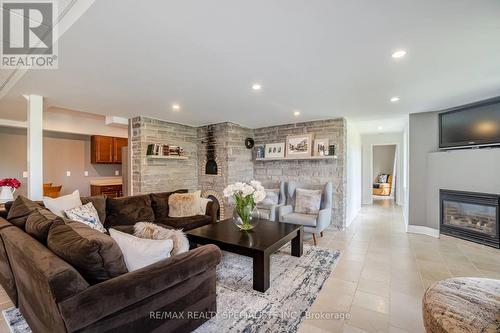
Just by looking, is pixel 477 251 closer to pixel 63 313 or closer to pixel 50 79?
pixel 63 313

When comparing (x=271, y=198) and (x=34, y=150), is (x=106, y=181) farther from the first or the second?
(x=271, y=198)

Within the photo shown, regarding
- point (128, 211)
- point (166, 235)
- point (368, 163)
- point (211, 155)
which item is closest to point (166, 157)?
point (211, 155)

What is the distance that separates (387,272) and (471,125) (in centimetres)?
284

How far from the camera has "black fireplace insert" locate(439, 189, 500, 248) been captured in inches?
137

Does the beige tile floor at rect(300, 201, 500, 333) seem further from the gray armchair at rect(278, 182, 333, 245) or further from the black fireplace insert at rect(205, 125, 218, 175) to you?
the black fireplace insert at rect(205, 125, 218, 175)

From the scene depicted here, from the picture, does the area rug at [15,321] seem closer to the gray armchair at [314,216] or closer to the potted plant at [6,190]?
the potted plant at [6,190]

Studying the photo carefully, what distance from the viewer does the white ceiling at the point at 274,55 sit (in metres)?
1.54

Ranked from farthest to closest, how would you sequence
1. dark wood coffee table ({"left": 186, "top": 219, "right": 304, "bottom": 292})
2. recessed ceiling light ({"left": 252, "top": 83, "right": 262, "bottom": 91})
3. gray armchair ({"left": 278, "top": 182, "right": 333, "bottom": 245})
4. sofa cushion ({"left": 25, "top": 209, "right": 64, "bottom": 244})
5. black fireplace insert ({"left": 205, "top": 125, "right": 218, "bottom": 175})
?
black fireplace insert ({"left": 205, "top": 125, "right": 218, "bottom": 175}) < gray armchair ({"left": 278, "top": 182, "right": 333, "bottom": 245}) < recessed ceiling light ({"left": 252, "top": 83, "right": 262, "bottom": 91}) < dark wood coffee table ({"left": 186, "top": 219, "right": 304, "bottom": 292}) < sofa cushion ({"left": 25, "top": 209, "right": 64, "bottom": 244})

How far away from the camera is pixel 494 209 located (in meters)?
3.45

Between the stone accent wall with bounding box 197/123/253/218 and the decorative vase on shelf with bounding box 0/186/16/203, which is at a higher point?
the stone accent wall with bounding box 197/123/253/218

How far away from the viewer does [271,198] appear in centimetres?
469

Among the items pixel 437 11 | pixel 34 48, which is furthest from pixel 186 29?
pixel 437 11

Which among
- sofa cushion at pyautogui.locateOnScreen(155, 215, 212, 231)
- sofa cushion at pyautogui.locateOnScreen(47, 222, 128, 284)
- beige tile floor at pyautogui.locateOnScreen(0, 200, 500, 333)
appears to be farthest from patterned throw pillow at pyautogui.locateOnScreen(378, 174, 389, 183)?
sofa cushion at pyautogui.locateOnScreen(47, 222, 128, 284)

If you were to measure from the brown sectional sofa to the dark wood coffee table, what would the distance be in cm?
57
